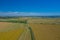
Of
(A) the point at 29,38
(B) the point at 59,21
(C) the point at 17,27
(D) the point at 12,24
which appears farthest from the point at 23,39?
(B) the point at 59,21

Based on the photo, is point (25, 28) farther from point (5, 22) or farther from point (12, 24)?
point (5, 22)

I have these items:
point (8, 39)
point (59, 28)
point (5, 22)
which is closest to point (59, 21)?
point (59, 28)

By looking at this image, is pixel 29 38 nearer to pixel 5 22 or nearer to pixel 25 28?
pixel 25 28

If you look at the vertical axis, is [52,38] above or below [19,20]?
below

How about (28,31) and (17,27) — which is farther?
(17,27)

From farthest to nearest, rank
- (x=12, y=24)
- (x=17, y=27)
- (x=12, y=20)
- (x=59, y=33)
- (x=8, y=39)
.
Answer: (x=12, y=20) < (x=12, y=24) < (x=17, y=27) < (x=59, y=33) < (x=8, y=39)

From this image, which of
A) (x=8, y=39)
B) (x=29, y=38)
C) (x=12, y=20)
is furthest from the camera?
(x=12, y=20)
